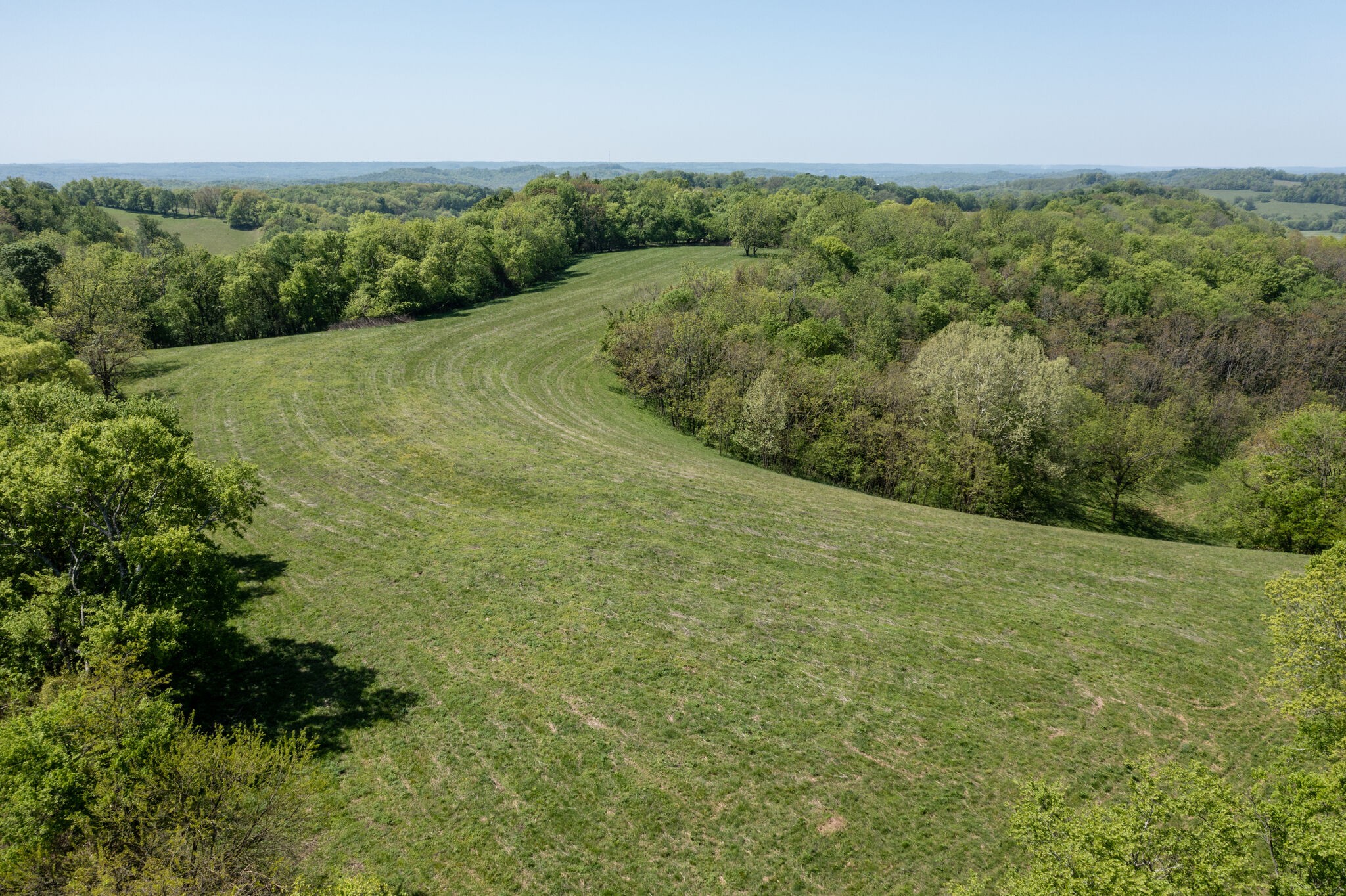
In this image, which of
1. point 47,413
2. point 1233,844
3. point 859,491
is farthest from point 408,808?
point 859,491

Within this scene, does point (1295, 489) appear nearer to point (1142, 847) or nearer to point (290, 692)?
point (1142, 847)

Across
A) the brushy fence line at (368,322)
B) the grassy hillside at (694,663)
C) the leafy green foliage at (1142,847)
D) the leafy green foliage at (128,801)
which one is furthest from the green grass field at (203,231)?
the leafy green foliage at (1142,847)

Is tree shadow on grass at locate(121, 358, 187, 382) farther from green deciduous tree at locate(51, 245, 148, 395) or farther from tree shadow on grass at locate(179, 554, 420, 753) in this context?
tree shadow on grass at locate(179, 554, 420, 753)

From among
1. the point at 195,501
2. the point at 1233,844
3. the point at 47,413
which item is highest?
the point at 47,413

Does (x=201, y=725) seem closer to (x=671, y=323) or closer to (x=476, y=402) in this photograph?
(x=476, y=402)

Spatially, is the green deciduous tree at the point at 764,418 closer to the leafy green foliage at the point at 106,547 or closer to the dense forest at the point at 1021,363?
the dense forest at the point at 1021,363

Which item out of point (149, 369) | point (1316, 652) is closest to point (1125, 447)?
point (1316, 652)
